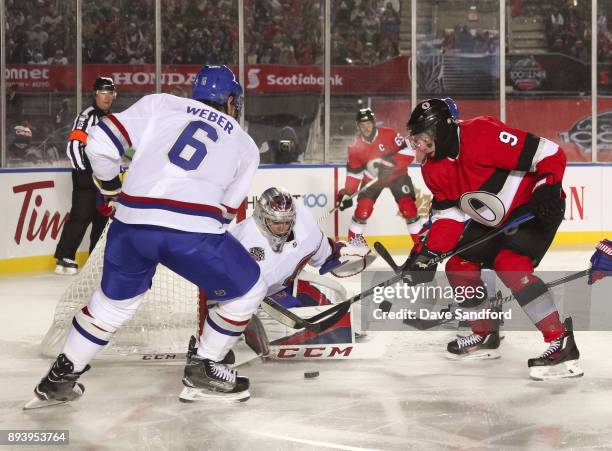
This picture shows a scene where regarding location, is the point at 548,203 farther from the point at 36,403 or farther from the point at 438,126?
the point at 36,403

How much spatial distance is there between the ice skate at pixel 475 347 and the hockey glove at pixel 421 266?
1.44 ft

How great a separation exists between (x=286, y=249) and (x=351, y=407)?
30.1 inches

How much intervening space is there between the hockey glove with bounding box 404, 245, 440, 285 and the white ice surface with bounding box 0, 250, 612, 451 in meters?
0.35

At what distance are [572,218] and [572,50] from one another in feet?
7.64

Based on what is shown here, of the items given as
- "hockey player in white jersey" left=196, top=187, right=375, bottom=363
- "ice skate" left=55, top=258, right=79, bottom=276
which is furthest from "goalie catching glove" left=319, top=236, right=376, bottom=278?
"ice skate" left=55, top=258, right=79, bottom=276

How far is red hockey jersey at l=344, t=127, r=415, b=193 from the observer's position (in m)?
7.51

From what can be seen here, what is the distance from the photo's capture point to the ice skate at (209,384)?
3.70m

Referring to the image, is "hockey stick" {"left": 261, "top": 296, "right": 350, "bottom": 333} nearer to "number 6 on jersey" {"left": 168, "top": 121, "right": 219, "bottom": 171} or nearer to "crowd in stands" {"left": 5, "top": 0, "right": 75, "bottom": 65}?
"number 6 on jersey" {"left": 168, "top": 121, "right": 219, "bottom": 171}

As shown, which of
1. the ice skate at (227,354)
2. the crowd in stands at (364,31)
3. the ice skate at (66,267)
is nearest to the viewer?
the ice skate at (227,354)

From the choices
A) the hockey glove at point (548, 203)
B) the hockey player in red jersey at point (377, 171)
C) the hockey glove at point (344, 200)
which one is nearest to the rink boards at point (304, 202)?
the hockey glove at point (344, 200)

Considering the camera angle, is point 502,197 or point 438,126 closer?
point 438,126

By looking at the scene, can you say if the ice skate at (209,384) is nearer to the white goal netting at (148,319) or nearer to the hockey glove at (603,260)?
the white goal netting at (148,319)

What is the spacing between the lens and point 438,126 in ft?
13.1

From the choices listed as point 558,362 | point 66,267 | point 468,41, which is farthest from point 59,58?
point 558,362
